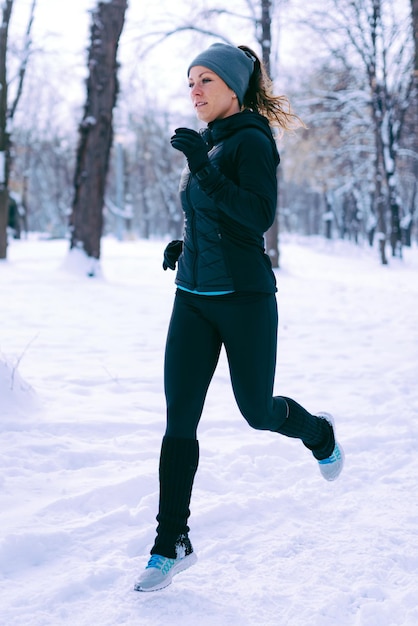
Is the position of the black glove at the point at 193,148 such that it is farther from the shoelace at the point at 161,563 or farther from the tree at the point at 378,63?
the tree at the point at 378,63

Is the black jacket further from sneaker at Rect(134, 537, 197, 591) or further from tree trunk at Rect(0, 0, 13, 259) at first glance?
tree trunk at Rect(0, 0, 13, 259)

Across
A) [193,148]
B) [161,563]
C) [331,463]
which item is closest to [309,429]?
[331,463]

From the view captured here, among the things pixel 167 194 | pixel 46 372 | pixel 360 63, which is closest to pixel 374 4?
pixel 360 63

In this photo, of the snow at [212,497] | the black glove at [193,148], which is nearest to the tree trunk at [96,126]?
the snow at [212,497]

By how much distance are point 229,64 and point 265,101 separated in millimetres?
250

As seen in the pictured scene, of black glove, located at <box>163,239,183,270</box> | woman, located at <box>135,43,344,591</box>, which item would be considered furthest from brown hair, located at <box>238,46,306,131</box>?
black glove, located at <box>163,239,183,270</box>

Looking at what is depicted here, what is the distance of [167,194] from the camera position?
5281 cm

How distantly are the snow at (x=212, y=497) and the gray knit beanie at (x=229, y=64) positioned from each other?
185cm

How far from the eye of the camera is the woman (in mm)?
2385

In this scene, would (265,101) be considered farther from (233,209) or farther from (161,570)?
(161,570)

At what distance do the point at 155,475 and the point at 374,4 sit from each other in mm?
20147

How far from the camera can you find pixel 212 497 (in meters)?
3.38

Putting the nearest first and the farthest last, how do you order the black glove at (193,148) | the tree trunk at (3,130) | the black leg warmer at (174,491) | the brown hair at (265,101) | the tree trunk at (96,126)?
the black glove at (193,148), the black leg warmer at (174,491), the brown hair at (265,101), the tree trunk at (96,126), the tree trunk at (3,130)

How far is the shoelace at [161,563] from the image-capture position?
94.2 inches
